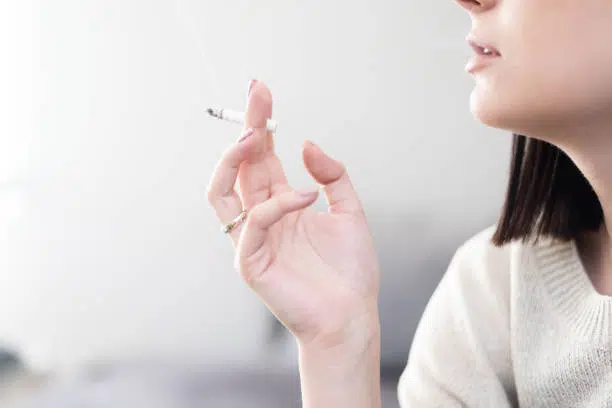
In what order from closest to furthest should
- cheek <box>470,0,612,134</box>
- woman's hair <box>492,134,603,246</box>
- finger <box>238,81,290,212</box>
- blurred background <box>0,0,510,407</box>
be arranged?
cheek <box>470,0,612,134</box>, finger <box>238,81,290,212</box>, woman's hair <box>492,134,603,246</box>, blurred background <box>0,0,510,407</box>

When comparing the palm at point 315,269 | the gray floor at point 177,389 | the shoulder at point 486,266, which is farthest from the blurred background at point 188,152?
the palm at point 315,269

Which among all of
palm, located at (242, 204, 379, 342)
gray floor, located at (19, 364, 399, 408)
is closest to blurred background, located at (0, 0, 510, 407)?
gray floor, located at (19, 364, 399, 408)

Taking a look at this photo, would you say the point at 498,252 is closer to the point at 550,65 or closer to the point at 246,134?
the point at 550,65

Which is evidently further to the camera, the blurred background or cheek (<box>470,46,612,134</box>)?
the blurred background

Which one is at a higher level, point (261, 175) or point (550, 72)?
point (550, 72)

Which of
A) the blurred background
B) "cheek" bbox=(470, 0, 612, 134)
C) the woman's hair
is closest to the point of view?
"cheek" bbox=(470, 0, 612, 134)

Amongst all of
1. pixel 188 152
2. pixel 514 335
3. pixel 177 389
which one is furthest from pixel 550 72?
pixel 177 389

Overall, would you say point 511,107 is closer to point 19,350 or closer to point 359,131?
point 359,131

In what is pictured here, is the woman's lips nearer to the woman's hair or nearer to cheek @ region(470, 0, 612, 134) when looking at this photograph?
cheek @ region(470, 0, 612, 134)
